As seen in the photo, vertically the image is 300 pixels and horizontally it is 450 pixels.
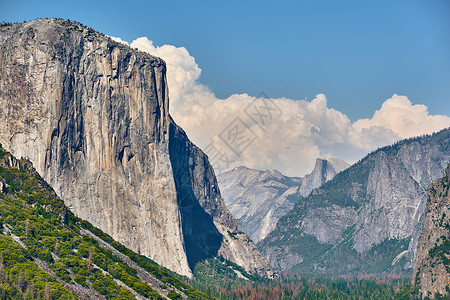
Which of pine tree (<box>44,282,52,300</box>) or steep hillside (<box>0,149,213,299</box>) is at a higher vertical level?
steep hillside (<box>0,149,213,299</box>)

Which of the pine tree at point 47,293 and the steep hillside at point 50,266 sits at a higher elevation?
the steep hillside at point 50,266

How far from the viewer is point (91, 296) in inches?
6786

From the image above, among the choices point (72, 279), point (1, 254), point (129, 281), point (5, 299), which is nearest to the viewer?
point (5, 299)

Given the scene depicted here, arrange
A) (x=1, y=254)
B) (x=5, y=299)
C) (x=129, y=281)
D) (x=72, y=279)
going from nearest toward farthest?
(x=5, y=299), (x=1, y=254), (x=72, y=279), (x=129, y=281)

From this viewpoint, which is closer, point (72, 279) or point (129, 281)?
point (72, 279)

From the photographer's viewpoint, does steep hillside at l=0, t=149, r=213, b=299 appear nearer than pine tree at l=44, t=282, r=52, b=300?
No

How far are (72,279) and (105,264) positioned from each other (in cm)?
2088

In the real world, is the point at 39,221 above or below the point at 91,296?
above

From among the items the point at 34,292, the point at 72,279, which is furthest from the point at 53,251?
the point at 34,292

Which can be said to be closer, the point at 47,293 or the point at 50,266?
the point at 47,293

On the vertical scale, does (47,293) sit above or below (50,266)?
below

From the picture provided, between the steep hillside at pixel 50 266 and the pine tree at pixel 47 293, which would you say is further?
the steep hillside at pixel 50 266

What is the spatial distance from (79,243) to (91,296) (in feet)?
87.7

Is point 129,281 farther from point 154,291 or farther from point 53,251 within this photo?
point 53,251
